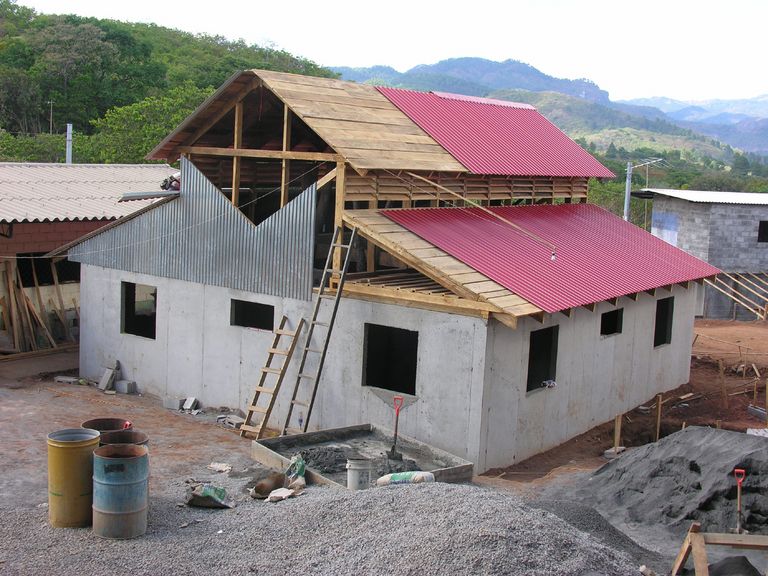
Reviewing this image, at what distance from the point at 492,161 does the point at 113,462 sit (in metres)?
13.0

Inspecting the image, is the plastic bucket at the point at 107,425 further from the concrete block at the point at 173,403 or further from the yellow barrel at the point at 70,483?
the concrete block at the point at 173,403

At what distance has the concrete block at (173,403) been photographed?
64.2ft

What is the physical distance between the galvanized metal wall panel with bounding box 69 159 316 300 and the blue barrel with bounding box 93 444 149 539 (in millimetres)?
6895

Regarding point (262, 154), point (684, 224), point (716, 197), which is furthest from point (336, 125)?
point (716, 197)

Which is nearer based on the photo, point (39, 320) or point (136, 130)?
point (39, 320)

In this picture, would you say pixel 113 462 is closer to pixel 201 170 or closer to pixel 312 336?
pixel 312 336

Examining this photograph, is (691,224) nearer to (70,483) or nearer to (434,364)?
(434,364)

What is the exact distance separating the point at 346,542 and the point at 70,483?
3582 millimetres

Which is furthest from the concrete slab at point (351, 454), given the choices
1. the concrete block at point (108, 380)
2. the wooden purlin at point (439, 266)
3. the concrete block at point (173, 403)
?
the concrete block at point (108, 380)

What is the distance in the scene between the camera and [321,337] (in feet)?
56.3

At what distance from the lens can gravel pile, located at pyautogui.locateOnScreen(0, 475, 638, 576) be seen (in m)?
9.43

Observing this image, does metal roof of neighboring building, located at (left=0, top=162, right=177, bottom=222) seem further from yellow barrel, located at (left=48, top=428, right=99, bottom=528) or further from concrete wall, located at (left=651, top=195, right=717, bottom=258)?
concrete wall, located at (left=651, top=195, right=717, bottom=258)

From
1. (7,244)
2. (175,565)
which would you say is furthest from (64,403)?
(175,565)

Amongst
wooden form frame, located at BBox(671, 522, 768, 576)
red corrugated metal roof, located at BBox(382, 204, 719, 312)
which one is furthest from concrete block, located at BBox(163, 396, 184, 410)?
wooden form frame, located at BBox(671, 522, 768, 576)
